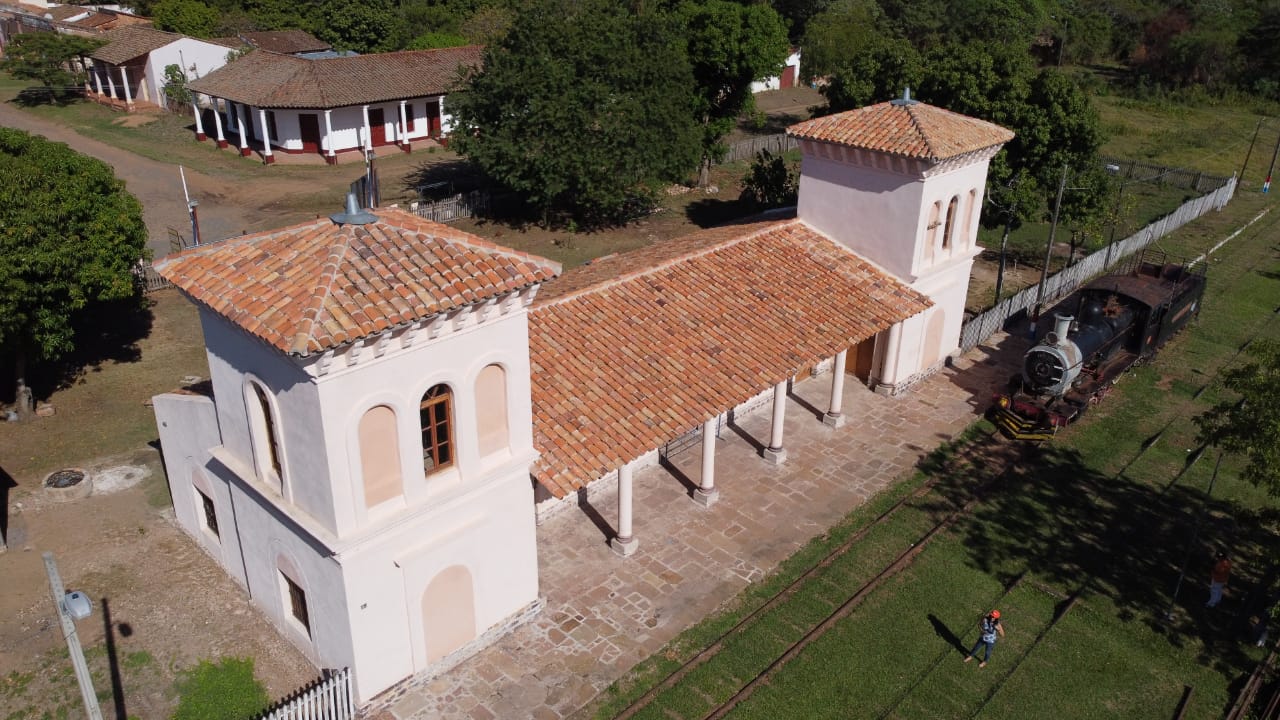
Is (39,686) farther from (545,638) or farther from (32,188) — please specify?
(32,188)

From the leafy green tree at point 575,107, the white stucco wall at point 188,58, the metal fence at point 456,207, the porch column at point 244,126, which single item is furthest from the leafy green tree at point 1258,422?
the white stucco wall at point 188,58

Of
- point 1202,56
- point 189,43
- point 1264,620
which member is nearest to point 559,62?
point 1264,620

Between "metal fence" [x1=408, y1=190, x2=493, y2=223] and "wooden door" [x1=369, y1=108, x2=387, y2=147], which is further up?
"wooden door" [x1=369, y1=108, x2=387, y2=147]

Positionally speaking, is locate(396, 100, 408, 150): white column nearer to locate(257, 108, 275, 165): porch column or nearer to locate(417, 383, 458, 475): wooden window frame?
locate(257, 108, 275, 165): porch column

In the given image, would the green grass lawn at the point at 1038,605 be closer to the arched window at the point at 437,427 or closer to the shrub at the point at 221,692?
the arched window at the point at 437,427

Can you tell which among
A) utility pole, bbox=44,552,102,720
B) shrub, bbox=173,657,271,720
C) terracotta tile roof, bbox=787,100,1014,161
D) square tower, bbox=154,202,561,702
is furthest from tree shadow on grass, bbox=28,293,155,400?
terracotta tile roof, bbox=787,100,1014,161

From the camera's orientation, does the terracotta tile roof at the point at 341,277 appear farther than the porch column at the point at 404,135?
No

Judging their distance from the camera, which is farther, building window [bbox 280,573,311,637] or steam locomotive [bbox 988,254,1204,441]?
steam locomotive [bbox 988,254,1204,441]

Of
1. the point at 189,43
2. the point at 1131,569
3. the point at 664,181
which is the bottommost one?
the point at 1131,569
